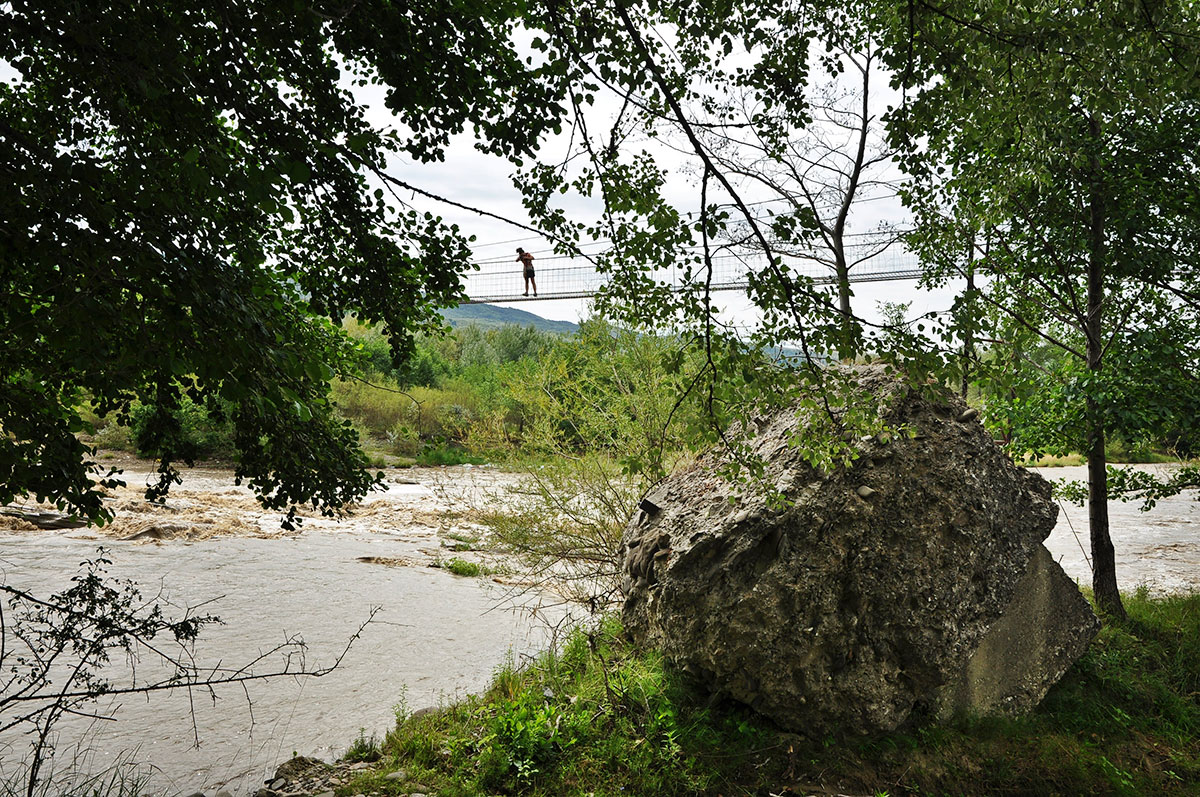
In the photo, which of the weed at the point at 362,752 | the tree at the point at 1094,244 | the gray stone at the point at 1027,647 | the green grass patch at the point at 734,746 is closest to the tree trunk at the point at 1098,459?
the tree at the point at 1094,244

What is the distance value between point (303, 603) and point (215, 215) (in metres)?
5.68

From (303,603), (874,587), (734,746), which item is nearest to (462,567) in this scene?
(303,603)

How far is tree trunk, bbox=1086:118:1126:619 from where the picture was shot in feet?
20.5

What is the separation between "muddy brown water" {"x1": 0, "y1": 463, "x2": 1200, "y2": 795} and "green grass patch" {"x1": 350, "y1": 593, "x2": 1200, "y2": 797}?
76cm

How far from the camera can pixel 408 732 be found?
15.5 ft

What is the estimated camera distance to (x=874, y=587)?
4.48 meters

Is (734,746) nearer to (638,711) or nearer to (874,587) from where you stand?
(638,711)

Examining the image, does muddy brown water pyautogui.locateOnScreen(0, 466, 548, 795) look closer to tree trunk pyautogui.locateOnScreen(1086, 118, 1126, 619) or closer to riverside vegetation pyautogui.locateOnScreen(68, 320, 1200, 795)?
riverside vegetation pyautogui.locateOnScreen(68, 320, 1200, 795)

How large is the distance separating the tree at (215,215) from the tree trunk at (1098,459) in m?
5.28

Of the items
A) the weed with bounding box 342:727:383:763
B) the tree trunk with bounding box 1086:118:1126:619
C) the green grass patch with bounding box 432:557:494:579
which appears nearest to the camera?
the weed with bounding box 342:727:383:763

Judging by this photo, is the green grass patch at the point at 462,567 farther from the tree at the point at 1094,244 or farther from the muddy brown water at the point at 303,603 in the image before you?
the tree at the point at 1094,244

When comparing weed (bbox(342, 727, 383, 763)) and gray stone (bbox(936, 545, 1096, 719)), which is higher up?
gray stone (bbox(936, 545, 1096, 719))

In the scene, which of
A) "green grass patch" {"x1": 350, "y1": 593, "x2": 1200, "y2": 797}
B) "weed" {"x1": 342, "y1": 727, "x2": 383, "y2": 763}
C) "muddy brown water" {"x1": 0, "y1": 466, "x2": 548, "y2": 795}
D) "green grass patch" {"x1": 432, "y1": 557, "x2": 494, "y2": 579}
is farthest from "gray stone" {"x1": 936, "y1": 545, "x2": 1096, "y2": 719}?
"green grass patch" {"x1": 432, "y1": 557, "x2": 494, "y2": 579}

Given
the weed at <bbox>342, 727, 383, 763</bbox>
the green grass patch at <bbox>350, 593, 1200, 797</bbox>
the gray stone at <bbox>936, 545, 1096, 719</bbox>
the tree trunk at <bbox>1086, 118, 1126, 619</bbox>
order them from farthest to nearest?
the tree trunk at <bbox>1086, 118, 1126, 619</bbox>
the gray stone at <bbox>936, 545, 1096, 719</bbox>
the weed at <bbox>342, 727, 383, 763</bbox>
the green grass patch at <bbox>350, 593, 1200, 797</bbox>
